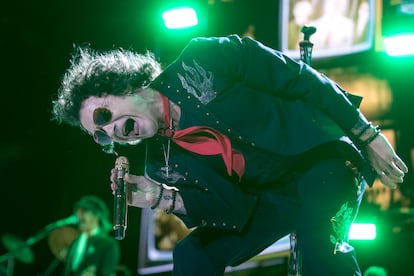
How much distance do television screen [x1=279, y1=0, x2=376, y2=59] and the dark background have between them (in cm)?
9

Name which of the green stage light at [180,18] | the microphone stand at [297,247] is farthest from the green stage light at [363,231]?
the green stage light at [180,18]

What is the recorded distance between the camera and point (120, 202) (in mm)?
1221

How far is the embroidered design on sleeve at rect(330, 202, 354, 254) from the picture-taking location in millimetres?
1076

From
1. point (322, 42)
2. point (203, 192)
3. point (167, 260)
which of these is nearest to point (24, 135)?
point (167, 260)

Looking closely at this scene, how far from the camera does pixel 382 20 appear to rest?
9.05ft

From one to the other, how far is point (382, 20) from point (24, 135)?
7.00 feet

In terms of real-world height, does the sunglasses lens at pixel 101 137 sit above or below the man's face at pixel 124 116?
below

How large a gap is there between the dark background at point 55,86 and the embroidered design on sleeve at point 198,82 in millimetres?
1664

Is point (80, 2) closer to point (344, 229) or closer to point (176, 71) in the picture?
point (176, 71)

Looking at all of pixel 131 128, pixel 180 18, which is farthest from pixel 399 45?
pixel 131 128

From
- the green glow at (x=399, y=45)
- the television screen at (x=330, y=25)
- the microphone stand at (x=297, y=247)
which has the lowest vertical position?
the microphone stand at (x=297, y=247)

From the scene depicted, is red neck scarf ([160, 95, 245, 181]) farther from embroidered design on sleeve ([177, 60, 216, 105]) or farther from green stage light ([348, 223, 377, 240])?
green stage light ([348, 223, 377, 240])

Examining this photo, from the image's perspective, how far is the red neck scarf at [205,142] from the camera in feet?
3.96

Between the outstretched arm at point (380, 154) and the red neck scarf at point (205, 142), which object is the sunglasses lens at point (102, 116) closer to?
the red neck scarf at point (205, 142)
